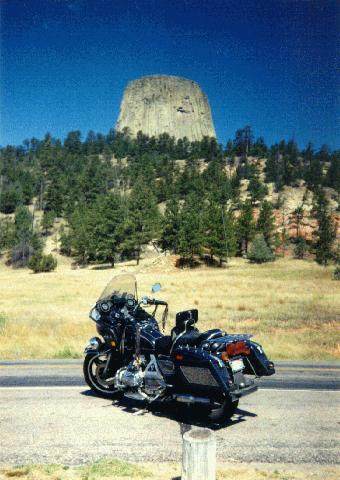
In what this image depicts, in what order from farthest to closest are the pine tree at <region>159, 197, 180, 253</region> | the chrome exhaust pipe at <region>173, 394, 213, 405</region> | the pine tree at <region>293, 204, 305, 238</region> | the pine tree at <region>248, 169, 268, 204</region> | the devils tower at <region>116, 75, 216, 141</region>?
the devils tower at <region>116, 75, 216, 141</region>
the pine tree at <region>248, 169, 268, 204</region>
the pine tree at <region>293, 204, 305, 238</region>
the pine tree at <region>159, 197, 180, 253</region>
the chrome exhaust pipe at <region>173, 394, 213, 405</region>

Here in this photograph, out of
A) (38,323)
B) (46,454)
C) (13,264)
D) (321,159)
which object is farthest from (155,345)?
(321,159)

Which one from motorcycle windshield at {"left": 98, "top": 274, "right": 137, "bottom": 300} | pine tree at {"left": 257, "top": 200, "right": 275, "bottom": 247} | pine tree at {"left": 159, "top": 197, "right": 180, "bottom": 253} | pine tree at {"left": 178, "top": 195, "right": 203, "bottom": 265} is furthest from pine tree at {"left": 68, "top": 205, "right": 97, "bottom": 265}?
motorcycle windshield at {"left": 98, "top": 274, "right": 137, "bottom": 300}

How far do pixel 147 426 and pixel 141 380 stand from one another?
2.31 ft

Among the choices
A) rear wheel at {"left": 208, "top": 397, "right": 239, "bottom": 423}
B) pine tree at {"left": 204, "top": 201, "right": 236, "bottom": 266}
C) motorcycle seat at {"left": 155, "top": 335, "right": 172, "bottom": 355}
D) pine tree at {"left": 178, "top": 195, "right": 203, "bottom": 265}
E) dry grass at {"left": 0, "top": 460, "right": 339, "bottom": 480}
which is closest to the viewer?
dry grass at {"left": 0, "top": 460, "right": 339, "bottom": 480}

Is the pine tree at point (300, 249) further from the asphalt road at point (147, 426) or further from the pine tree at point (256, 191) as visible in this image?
the asphalt road at point (147, 426)

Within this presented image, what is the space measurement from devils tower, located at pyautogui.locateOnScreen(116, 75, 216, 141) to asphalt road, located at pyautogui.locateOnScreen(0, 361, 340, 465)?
609 ft

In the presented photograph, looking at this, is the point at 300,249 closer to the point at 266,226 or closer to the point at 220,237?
the point at 266,226

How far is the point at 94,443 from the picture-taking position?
5957 mm

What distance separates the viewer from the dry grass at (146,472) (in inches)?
196

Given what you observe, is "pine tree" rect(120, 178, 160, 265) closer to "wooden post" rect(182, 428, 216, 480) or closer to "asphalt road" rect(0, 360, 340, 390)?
"asphalt road" rect(0, 360, 340, 390)

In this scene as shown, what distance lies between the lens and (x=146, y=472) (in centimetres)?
508

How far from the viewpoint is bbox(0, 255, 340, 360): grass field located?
14.2 m

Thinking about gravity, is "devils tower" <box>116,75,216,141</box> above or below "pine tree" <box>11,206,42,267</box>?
above

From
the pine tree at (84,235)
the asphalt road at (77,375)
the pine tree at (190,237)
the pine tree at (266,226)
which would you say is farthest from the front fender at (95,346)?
the pine tree at (266,226)
